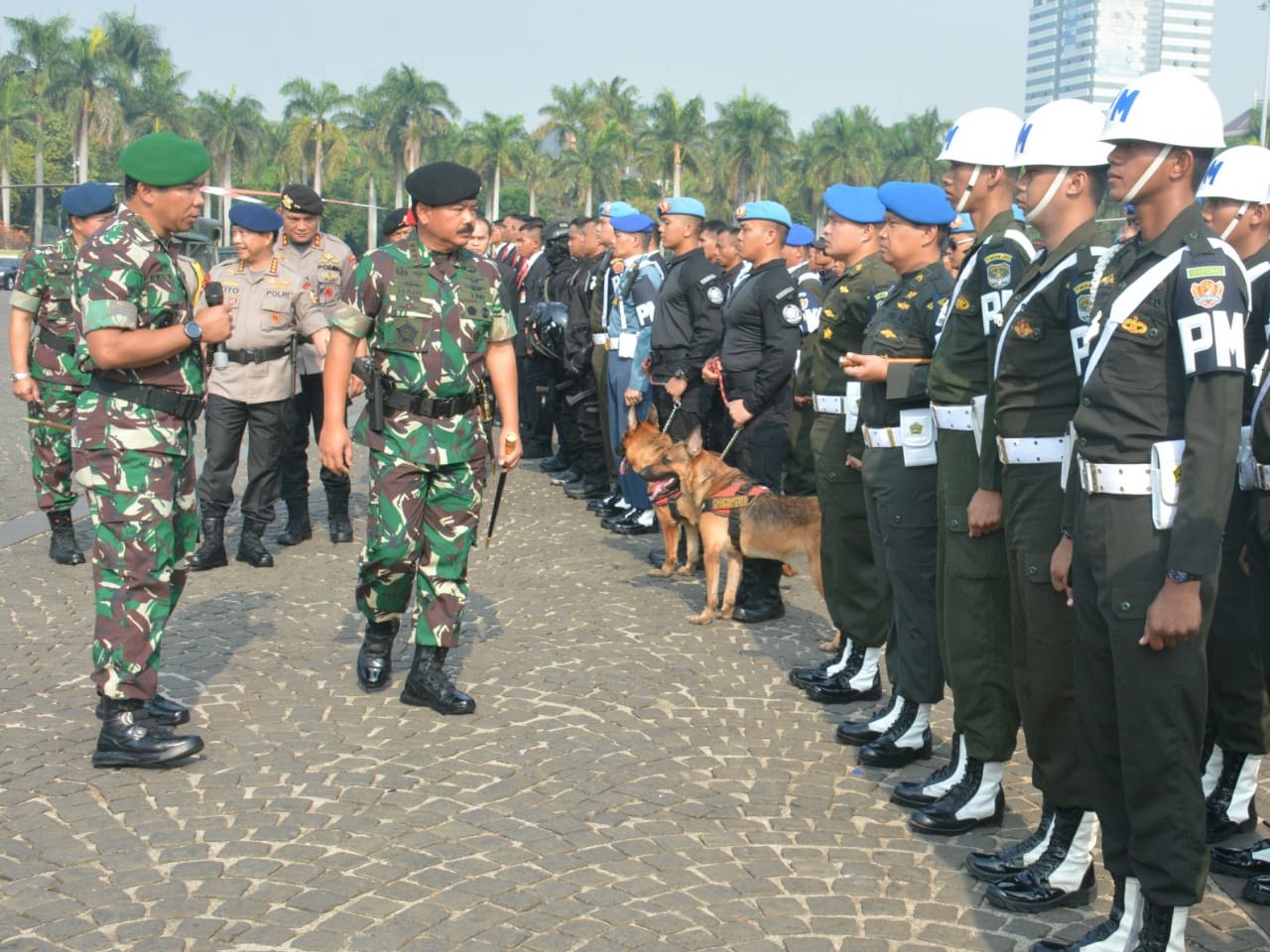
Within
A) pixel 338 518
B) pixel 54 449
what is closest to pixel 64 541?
pixel 54 449

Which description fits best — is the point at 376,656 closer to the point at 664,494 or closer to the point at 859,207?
the point at 664,494

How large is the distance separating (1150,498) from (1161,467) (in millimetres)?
94

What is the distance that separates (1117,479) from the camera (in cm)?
362

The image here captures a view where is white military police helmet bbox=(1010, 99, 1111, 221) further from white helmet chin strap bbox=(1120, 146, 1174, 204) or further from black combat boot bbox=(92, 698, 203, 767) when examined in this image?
black combat boot bbox=(92, 698, 203, 767)

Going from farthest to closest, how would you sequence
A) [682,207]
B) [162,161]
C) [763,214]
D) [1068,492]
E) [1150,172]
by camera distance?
[682,207]
[763,214]
[162,161]
[1068,492]
[1150,172]

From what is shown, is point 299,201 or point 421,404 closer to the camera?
point 421,404

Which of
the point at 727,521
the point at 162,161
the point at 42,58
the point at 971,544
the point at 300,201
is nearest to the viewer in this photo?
the point at 971,544

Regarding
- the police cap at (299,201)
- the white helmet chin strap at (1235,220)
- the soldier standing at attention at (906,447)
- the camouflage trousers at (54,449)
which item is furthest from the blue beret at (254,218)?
the white helmet chin strap at (1235,220)

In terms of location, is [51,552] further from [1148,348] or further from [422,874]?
[1148,348]

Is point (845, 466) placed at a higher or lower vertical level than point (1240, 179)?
lower

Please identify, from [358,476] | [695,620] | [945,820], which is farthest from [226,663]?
[358,476]

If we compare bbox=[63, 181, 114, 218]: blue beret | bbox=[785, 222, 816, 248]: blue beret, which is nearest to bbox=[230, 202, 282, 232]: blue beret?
bbox=[63, 181, 114, 218]: blue beret

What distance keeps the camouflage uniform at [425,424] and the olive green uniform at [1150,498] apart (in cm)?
308

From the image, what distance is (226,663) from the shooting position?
673 centimetres
